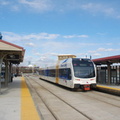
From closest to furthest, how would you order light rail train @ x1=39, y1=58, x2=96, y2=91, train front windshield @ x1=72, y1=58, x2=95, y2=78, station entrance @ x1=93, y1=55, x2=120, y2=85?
light rail train @ x1=39, y1=58, x2=96, y2=91 < train front windshield @ x1=72, y1=58, x2=95, y2=78 < station entrance @ x1=93, y1=55, x2=120, y2=85

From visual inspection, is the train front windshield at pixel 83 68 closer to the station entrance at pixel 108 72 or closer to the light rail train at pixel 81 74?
the light rail train at pixel 81 74

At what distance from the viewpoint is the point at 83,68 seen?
18.0 m

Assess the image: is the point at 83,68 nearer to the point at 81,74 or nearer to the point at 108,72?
the point at 81,74

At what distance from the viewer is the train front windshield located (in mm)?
17734

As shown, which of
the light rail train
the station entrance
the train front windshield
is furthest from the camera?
the station entrance

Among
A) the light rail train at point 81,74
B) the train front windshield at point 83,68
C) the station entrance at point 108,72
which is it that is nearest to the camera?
the light rail train at point 81,74

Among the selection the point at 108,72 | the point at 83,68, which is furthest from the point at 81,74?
the point at 108,72

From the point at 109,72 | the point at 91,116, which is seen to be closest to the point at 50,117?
the point at 91,116

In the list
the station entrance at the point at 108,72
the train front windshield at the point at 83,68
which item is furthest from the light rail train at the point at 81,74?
the station entrance at the point at 108,72

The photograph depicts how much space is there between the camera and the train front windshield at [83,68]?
58.2ft

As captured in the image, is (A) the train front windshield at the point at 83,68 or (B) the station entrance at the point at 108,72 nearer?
(A) the train front windshield at the point at 83,68

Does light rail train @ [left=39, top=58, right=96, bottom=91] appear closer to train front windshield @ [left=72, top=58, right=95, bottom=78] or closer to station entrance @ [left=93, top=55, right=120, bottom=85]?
train front windshield @ [left=72, top=58, right=95, bottom=78]

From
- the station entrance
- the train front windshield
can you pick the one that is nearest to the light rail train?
the train front windshield

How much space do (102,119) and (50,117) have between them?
1.96 meters
